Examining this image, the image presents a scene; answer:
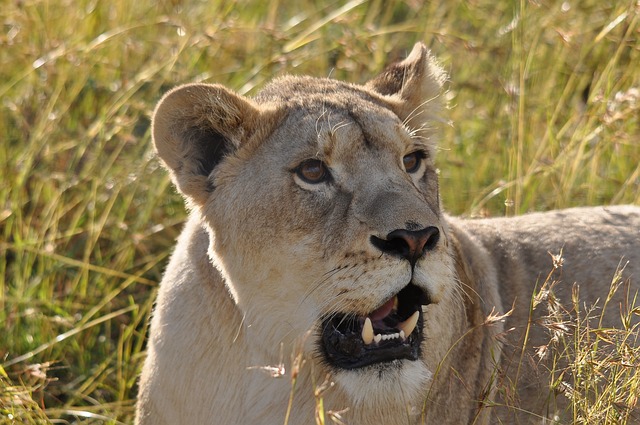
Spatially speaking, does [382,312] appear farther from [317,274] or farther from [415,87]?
[415,87]

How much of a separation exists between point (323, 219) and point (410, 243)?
1.31 feet

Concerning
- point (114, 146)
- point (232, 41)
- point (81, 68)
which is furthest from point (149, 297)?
point (232, 41)

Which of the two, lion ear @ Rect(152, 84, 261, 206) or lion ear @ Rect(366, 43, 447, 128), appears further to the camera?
lion ear @ Rect(366, 43, 447, 128)

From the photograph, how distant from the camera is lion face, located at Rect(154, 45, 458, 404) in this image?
3.17m

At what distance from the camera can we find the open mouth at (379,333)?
320cm

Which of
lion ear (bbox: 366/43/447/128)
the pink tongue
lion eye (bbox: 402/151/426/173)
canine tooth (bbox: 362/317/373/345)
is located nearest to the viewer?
canine tooth (bbox: 362/317/373/345)

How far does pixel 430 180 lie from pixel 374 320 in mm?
667

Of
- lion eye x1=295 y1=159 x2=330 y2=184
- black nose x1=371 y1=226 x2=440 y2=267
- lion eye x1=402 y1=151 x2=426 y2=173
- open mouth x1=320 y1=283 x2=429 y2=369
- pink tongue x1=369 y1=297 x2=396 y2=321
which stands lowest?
open mouth x1=320 y1=283 x2=429 y2=369

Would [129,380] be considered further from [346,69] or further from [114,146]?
[346,69]

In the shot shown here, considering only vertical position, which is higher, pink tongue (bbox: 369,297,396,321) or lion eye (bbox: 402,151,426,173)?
lion eye (bbox: 402,151,426,173)

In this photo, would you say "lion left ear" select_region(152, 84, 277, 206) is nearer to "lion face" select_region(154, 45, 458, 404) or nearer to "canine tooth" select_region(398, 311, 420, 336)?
"lion face" select_region(154, 45, 458, 404)

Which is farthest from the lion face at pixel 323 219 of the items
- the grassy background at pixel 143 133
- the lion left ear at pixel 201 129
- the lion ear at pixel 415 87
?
the grassy background at pixel 143 133

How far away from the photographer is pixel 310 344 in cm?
339

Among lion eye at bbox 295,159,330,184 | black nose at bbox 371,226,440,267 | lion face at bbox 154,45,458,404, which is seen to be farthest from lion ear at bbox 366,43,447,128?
black nose at bbox 371,226,440,267
